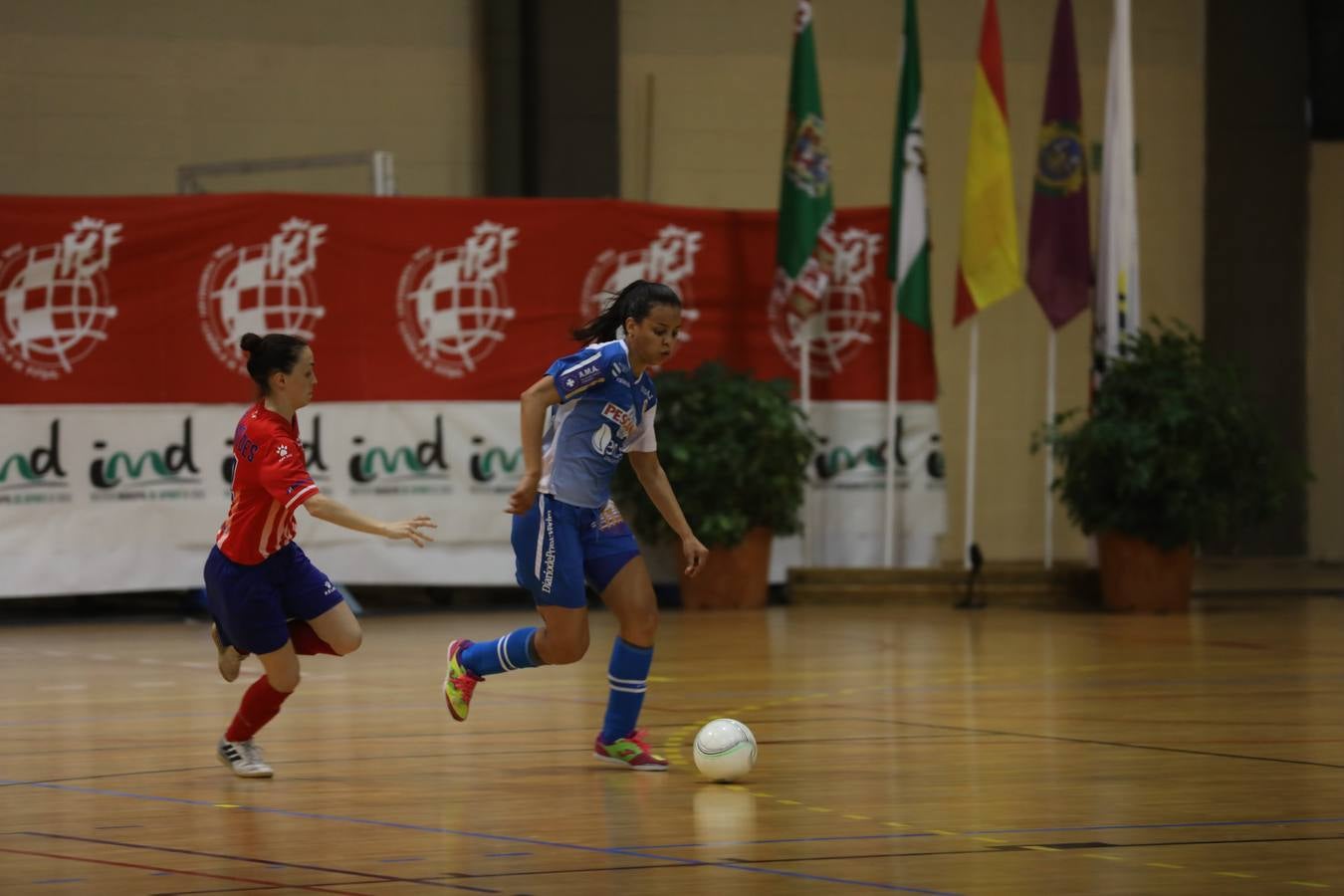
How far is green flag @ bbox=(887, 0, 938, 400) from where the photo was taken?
13.0m

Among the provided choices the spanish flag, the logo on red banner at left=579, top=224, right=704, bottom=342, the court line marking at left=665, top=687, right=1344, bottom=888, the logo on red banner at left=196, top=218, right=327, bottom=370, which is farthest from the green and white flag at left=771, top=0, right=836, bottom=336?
the court line marking at left=665, top=687, right=1344, bottom=888

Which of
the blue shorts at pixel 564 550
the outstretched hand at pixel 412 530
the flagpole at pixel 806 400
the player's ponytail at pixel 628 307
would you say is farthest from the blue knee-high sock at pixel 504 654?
the flagpole at pixel 806 400

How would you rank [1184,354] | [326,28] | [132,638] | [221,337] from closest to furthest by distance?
[132,638] → [221,337] → [1184,354] → [326,28]

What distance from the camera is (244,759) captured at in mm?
5820

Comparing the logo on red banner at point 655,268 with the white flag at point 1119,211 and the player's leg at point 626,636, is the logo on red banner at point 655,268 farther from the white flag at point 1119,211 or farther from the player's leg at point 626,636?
the player's leg at point 626,636

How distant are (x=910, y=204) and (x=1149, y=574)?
9.91 ft

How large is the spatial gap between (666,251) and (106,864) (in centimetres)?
881

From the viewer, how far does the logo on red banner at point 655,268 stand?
497 inches

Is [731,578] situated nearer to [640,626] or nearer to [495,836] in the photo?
[640,626]

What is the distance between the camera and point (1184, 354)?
1263 centimetres

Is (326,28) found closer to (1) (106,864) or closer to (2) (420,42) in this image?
(2) (420,42)

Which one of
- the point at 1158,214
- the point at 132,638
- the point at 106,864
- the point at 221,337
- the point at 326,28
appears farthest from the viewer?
the point at 1158,214

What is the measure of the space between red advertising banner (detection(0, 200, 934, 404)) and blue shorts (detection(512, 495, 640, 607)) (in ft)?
20.7

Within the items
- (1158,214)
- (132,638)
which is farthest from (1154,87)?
(132,638)
